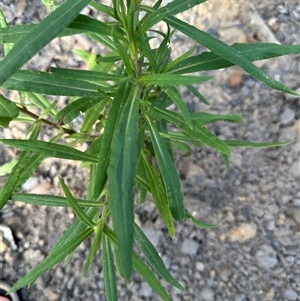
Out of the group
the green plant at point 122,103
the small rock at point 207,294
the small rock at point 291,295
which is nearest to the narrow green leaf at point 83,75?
the green plant at point 122,103

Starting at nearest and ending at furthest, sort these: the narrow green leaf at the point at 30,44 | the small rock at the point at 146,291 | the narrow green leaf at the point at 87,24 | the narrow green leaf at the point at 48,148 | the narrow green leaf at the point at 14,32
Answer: the narrow green leaf at the point at 30,44, the narrow green leaf at the point at 87,24, the narrow green leaf at the point at 14,32, the narrow green leaf at the point at 48,148, the small rock at the point at 146,291

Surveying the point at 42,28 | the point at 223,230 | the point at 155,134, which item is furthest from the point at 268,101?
the point at 42,28

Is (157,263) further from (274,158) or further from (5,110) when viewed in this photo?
(274,158)

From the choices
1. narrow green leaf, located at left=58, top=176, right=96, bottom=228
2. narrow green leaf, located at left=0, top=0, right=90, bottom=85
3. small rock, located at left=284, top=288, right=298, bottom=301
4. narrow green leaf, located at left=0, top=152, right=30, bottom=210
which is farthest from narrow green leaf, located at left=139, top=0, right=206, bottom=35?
small rock, located at left=284, top=288, right=298, bottom=301

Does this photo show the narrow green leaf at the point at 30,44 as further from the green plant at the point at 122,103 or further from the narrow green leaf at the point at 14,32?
the narrow green leaf at the point at 14,32

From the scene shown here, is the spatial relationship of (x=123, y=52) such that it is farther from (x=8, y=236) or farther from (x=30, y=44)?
(x=8, y=236)

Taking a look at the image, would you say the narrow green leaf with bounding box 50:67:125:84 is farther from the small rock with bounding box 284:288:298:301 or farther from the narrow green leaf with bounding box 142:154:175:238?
the small rock with bounding box 284:288:298:301
